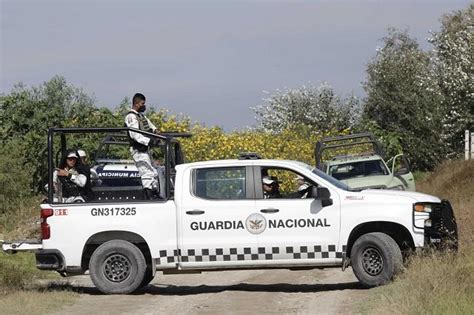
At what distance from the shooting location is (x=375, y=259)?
563 inches

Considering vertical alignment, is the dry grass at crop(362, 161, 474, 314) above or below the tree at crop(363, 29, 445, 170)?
below

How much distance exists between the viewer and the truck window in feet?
48.0

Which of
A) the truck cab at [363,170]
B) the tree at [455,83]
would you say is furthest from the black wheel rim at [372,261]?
the tree at [455,83]

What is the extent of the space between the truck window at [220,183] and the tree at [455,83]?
31.0 meters

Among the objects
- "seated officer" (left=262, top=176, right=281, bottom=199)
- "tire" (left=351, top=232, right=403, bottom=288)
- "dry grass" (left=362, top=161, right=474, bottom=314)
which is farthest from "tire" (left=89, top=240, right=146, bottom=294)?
"dry grass" (left=362, top=161, right=474, bottom=314)

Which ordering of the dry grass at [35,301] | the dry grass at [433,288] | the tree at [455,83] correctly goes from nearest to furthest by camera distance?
1. the dry grass at [433,288]
2. the dry grass at [35,301]
3. the tree at [455,83]

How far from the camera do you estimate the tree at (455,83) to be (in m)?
45.6

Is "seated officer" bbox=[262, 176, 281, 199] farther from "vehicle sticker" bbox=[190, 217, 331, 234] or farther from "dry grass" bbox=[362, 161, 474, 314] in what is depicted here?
"dry grass" bbox=[362, 161, 474, 314]

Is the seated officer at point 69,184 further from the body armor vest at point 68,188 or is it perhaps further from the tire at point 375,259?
the tire at point 375,259

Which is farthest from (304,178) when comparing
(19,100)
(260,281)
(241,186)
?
(19,100)

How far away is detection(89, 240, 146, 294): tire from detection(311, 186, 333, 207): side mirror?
102 inches

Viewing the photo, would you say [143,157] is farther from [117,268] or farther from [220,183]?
[117,268]

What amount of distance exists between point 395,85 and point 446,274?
44.7 metres

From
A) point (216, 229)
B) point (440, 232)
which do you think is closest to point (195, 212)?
point (216, 229)
